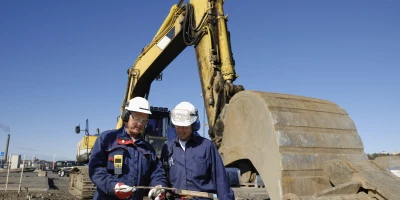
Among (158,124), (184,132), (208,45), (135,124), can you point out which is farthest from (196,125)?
(158,124)

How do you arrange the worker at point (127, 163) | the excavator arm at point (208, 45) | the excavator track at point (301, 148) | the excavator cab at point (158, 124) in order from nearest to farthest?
the worker at point (127, 163)
the excavator track at point (301, 148)
the excavator arm at point (208, 45)
the excavator cab at point (158, 124)

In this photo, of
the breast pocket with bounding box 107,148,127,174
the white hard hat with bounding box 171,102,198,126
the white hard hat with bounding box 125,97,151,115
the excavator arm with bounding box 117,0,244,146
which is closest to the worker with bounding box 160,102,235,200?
the white hard hat with bounding box 171,102,198,126

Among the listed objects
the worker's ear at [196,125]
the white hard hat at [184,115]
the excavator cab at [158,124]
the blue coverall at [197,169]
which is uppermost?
the excavator cab at [158,124]

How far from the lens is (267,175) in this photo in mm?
3256

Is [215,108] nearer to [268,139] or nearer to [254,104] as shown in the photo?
[254,104]

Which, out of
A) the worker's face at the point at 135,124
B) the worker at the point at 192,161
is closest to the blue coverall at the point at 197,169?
the worker at the point at 192,161

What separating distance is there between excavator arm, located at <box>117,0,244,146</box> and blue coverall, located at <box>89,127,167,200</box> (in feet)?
4.92

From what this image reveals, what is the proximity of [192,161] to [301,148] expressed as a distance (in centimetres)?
106

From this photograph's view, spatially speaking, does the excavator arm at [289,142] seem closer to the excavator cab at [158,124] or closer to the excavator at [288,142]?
the excavator at [288,142]

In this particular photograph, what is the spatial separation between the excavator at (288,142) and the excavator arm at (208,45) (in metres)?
0.02

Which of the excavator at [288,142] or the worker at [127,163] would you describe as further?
the excavator at [288,142]

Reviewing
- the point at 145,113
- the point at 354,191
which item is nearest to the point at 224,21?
the point at 145,113

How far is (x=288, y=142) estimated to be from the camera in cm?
325

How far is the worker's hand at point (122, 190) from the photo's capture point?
102 inches
